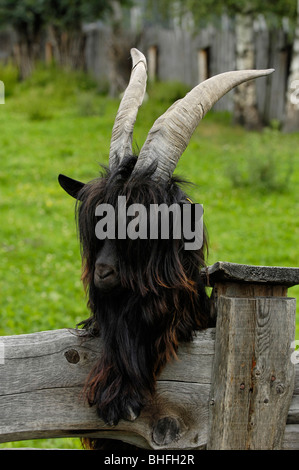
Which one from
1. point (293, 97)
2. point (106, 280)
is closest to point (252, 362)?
point (106, 280)

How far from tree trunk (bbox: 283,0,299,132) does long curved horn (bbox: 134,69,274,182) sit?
11.1 m

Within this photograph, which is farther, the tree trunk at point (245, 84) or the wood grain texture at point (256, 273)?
the tree trunk at point (245, 84)

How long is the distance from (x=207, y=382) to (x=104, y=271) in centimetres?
65

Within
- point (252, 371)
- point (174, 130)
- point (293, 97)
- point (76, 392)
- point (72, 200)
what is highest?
point (293, 97)

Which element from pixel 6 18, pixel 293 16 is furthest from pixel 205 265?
pixel 6 18

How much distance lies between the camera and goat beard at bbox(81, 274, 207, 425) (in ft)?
7.14

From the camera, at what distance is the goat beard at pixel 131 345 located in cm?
218

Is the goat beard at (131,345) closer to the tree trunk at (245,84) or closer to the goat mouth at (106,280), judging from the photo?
the goat mouth at (106,280)

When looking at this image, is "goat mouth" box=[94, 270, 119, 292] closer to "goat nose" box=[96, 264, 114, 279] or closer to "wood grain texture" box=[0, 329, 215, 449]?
"goat nose" box=[96, 264, 114, 279]

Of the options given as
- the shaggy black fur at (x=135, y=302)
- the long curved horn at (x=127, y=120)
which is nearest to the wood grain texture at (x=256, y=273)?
the shaggy black fur at (x=135, y=302)

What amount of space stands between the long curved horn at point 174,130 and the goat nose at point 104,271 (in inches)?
15.9

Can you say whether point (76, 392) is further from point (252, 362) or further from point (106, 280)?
point (252, 362)

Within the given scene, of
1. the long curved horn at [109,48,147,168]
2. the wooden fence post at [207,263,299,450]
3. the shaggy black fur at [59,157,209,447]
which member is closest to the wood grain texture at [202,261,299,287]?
the wooden fence post at [207,263,299,450]

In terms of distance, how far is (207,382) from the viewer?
232cm
